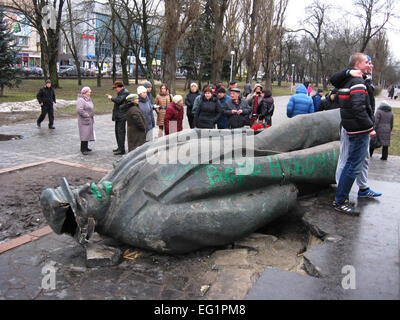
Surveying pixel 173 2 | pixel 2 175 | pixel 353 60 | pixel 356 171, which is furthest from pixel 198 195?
pixel 173 2

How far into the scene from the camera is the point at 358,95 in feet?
12.6

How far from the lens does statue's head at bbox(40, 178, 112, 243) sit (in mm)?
3312

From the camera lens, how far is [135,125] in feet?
25.4

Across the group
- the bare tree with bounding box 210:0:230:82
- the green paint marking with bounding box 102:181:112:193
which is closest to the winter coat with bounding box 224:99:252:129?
the green paint marking with bounding box 102:181:112:193

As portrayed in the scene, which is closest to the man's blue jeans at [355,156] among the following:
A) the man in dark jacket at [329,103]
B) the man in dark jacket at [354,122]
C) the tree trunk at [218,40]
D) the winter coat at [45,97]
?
the man in dark jacket at [354,122]

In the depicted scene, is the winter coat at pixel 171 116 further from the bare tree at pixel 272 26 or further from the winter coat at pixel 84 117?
the bare tree at pixel 272 26

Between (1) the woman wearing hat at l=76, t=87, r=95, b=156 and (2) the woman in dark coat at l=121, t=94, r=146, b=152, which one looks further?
(1) the woman wearing hat at l=76, t=87, r=95, b=156

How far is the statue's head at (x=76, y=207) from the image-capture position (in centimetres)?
331

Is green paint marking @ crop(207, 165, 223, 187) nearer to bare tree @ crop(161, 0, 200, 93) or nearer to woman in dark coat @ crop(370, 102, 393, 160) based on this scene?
woman in dark coat @ crop(370, 102, 393, 160)

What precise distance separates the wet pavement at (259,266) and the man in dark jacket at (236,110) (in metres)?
3.69

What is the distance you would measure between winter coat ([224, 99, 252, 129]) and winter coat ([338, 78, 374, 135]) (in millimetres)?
4191

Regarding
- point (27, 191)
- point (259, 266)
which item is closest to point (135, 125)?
point (27, 191)

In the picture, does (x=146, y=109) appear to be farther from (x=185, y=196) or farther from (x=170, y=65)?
(x=170, y=65)

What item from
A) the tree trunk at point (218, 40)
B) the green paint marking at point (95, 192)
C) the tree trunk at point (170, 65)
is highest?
the tree trunk at point (218, 40)
